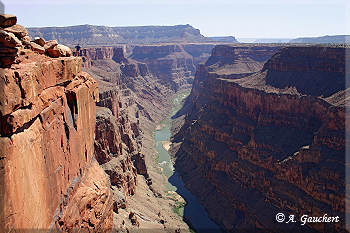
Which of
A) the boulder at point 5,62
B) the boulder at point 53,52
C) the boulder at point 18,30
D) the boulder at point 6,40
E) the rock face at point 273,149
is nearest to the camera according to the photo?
the boulder at point 5,62

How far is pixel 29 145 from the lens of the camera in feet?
37.2

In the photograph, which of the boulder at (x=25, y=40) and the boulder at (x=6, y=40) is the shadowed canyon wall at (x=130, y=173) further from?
the boulder at (x=6, y=40)

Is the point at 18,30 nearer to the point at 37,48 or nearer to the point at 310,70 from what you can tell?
the point at 37,48

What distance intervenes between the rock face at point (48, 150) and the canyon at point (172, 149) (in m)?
0.06

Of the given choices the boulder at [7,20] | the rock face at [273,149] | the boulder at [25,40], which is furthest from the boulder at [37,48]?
the rock face at [273,149]

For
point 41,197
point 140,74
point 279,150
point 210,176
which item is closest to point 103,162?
point 210,176

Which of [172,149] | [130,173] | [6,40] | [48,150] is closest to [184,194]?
[130,173]

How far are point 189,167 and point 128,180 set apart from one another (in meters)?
25.6

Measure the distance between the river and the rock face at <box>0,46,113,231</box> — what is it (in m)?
39.3

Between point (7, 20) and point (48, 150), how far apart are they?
5.28m

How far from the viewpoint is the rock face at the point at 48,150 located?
1021cm

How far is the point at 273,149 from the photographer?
183 ft

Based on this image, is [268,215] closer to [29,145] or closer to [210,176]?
[210,176]

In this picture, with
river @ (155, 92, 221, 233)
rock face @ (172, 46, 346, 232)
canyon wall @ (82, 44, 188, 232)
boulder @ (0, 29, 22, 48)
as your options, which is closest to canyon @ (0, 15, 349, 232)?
boulder @ (0, 29, 22, 48)
